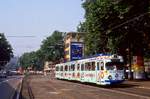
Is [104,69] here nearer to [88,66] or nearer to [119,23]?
[88,66]

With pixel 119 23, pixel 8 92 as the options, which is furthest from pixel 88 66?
pixel 8 92

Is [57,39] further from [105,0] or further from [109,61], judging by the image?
[109,61]

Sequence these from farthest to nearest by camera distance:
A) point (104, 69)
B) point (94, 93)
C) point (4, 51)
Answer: point (4, 51) < point (104, 69) < point (94, 93)

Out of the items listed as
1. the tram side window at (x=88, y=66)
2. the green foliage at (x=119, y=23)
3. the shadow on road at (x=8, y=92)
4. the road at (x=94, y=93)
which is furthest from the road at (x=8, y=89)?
the green foliage at (x=119, y=23)

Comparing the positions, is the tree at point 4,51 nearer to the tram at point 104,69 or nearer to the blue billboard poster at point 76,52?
the blue billboard poster at point 76,52

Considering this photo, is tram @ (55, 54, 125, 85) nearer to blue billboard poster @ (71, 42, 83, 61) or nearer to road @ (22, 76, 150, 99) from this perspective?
road @ (22, 76, 150, 99)

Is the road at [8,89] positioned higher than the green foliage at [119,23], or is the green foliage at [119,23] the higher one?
the green foliage at [119,23]

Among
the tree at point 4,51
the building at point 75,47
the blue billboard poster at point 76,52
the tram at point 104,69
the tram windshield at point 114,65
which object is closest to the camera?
the tram at point 104,69

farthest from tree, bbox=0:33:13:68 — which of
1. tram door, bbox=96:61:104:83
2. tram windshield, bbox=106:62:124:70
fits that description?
tram windshield, bbox=106:62:124:70

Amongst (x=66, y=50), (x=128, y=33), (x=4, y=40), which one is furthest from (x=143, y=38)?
(x=66, y=50)

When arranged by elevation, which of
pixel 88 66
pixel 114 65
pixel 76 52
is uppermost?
pixel 76 52

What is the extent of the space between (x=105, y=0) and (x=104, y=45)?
834 cm

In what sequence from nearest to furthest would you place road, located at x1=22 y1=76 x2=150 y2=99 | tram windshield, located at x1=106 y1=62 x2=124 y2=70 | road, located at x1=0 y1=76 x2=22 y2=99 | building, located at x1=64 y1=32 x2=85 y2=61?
road, located at x1=22 y1=76 x2=150 y2=99
road, located at x1=0 y1=76 x2=22 y2=99
tram windshield, located at x1=106 y1=62 x2=124 y2=70
building, located at x1=64 y1=32 x2=85 y2=61

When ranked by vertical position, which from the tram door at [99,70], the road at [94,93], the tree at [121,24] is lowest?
the road at [94,93]
